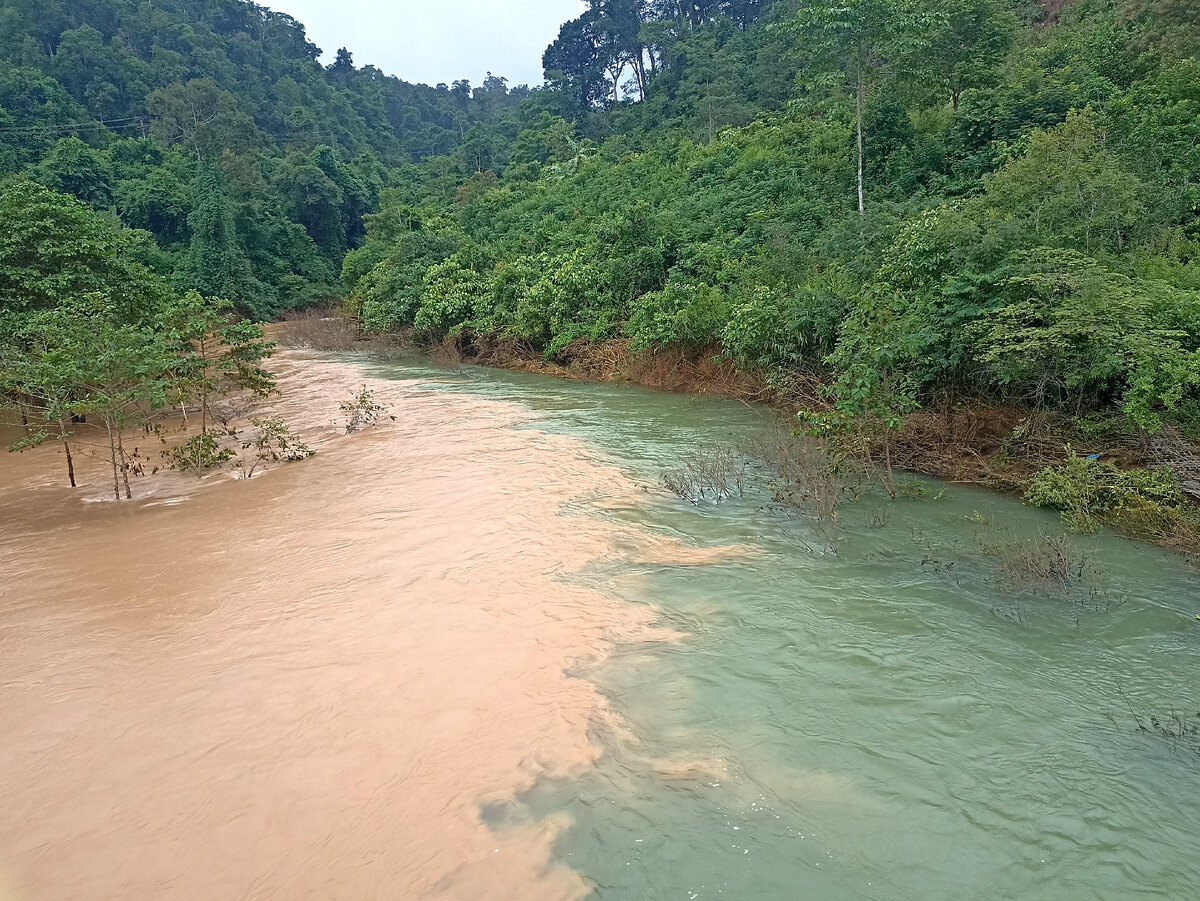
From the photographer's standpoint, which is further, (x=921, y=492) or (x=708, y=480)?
(x=708, y=480)

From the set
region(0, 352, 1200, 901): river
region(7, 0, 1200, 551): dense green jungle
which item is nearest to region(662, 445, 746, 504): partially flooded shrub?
region(0, 352, 1200, 901): river

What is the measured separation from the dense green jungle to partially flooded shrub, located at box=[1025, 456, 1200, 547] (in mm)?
34

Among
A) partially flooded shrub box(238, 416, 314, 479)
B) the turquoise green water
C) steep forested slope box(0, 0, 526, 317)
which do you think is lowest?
the turquoise green water

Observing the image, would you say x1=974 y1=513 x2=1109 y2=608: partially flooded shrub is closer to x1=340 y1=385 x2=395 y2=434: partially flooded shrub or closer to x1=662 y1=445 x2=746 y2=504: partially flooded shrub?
x1=662 y1=445 x2=746 y2=504: partially flooded shrub

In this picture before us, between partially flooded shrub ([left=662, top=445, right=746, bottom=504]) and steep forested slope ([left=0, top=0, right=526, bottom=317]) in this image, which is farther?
steep forested slope ([left=0, top=0, right=526, bottom=317])

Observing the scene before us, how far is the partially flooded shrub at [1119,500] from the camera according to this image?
6.54 meters

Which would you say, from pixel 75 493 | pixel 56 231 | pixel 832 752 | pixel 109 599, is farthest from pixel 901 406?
pixel 56 231

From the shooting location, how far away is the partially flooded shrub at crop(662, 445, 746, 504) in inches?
338

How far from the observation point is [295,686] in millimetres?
5043

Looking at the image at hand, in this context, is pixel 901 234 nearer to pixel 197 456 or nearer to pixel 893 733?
pixel 893 733

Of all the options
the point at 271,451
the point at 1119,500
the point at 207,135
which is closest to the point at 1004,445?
the point at 1119,500

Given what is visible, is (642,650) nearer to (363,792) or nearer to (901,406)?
(363,792)

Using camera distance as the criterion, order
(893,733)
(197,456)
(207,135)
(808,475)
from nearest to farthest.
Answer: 1. (893,733)
2. (808,475)
3. (197,456)
4. (207,135)

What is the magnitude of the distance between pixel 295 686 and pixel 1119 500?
282 inches
